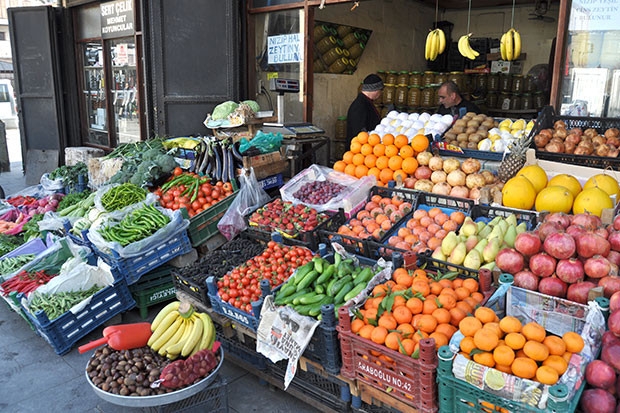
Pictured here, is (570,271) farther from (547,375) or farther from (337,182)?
(337,182)

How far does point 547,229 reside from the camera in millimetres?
2779

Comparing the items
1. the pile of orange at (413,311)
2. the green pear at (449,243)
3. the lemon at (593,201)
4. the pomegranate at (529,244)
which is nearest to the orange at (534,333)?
the pile of orange at (413,311)

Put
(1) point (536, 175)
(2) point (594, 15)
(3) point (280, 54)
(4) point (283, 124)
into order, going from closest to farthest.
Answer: (1) point (536, 175) < (2) point (594, 15) < (4) point (283, 124) < (3) point (280, 54)

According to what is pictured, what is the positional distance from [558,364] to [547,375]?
0.09 m

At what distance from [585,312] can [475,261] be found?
731 millimetres

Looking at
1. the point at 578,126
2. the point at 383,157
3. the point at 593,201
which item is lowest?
the point at 593,201

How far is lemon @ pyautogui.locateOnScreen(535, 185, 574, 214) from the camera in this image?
3346 millimetres

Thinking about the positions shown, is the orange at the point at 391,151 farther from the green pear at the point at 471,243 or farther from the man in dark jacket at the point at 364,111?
the man in dark jacket at the point at 364,111

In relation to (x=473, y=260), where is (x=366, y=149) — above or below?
above

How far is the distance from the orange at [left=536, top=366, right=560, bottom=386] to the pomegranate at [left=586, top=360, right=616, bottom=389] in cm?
19

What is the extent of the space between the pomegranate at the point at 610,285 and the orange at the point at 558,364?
0.58 meters

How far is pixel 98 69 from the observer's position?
916 centimetres

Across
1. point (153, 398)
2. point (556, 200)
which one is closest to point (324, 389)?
point (153, 398)

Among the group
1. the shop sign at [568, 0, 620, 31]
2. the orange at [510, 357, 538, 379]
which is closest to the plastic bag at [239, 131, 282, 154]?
the shop sign at [568, 0, 620, 31]
